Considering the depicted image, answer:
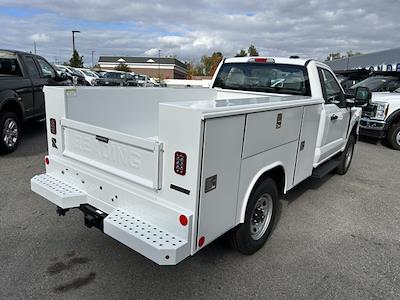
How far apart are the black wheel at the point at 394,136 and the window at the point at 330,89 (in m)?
5.15

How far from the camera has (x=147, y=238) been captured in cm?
246

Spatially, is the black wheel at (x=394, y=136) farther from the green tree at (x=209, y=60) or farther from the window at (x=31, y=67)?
the green tree at (x=209, y=60)

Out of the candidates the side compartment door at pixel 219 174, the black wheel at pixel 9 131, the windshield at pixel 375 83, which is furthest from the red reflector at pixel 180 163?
the windshield at pixel 375 83

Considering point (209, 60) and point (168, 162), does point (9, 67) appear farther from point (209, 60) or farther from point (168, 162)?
point (209, 60)

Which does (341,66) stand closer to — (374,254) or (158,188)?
(374,254)

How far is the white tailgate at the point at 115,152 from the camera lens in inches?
102

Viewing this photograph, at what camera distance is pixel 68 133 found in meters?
3.34

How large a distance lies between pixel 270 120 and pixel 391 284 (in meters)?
1.93

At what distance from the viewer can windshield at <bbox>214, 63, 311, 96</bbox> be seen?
15.8 feet

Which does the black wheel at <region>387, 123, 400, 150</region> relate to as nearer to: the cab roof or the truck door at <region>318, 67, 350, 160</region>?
the truck door at <region>318, 67, 350, 160</region>

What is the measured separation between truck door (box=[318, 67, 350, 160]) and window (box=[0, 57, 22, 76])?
20.5 feet

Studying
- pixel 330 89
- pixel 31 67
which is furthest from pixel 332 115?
pixel 31 67

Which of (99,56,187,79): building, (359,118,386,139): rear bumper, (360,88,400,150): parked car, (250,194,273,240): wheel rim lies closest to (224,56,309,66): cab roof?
(250,194,273,240): wheel rim

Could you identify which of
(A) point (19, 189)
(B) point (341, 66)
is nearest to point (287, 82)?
(A) point (19, 189)
